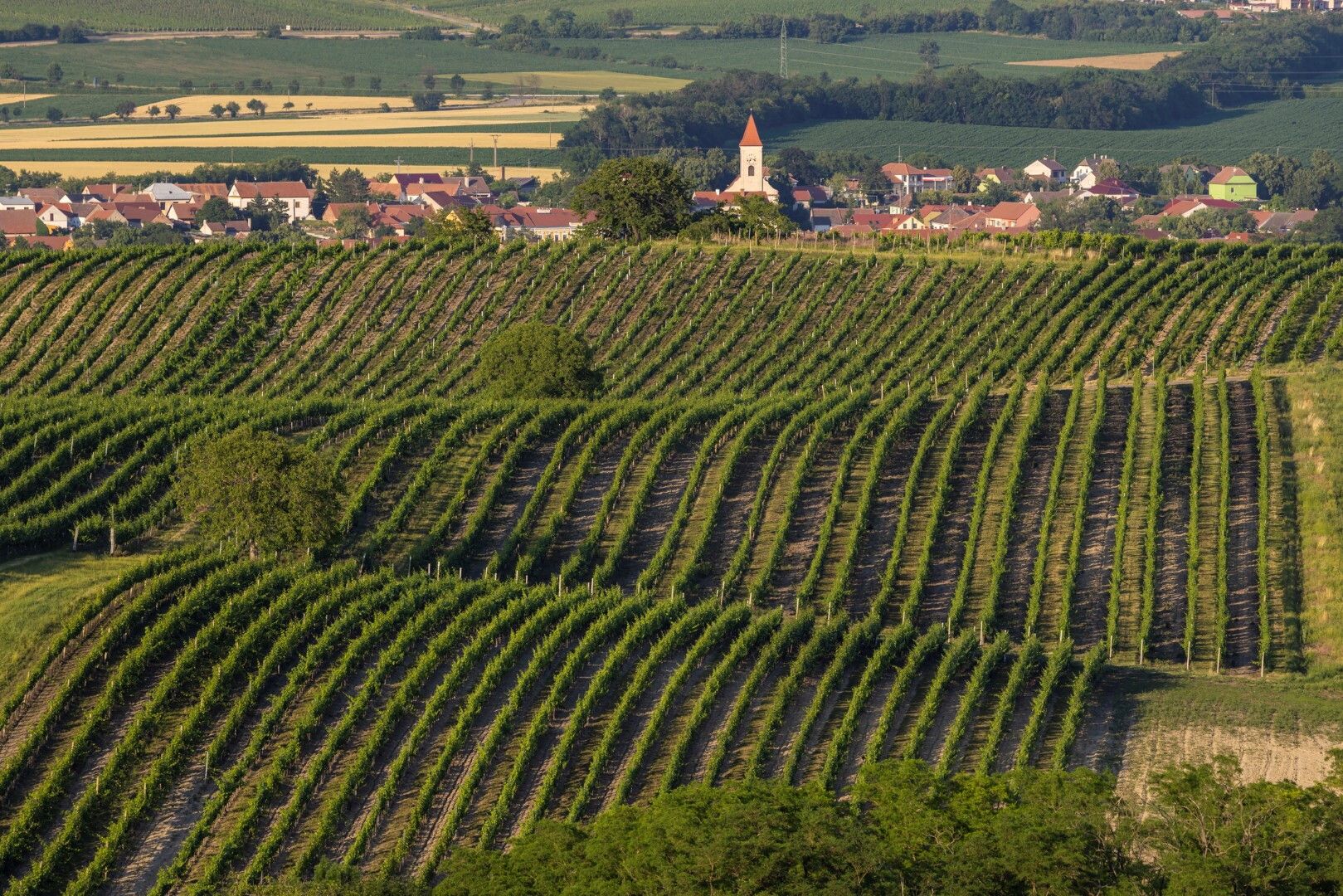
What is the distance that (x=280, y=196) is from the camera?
168m

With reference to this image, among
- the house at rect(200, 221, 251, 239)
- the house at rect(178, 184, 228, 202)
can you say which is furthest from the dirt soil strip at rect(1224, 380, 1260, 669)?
the house at rect(178, 184, 228, 202)

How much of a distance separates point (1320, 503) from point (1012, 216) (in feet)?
342

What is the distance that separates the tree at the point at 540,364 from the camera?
6556 centimetres

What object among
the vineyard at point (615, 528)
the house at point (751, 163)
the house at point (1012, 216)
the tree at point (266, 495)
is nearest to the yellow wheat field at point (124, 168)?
the house at point (751, 163)

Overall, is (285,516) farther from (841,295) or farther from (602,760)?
(841,295)

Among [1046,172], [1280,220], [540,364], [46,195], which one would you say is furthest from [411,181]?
[540,364]

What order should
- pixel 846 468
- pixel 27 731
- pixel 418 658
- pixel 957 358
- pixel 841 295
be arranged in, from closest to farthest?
pixel 27 731 → pixel 418 658 → pixel 846 468 → pixel 957 358 → pixel 841 295

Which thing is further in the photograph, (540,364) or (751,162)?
(751,162)

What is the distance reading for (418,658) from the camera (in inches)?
1886

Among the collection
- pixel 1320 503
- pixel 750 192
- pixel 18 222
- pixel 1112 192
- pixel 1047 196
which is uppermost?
pixel 1320 503

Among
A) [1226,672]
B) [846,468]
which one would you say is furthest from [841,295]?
[1226,672]

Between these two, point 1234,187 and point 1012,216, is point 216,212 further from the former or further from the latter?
point 1234,187

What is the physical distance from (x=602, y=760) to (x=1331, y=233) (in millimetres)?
120230

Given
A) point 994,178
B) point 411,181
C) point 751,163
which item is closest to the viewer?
point 751,163
